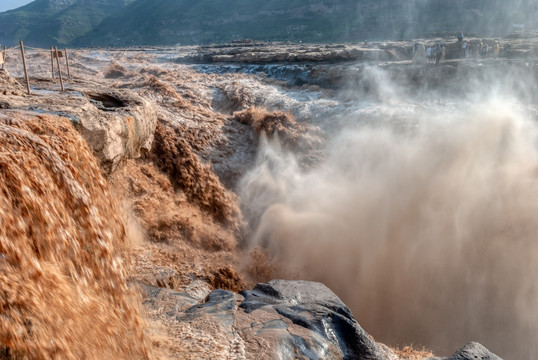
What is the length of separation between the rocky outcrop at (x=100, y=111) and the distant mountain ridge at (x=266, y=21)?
30436mm

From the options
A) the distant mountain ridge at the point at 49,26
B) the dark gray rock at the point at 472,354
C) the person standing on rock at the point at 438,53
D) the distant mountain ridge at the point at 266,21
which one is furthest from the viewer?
the distant mountain ridge at the point at 49,26

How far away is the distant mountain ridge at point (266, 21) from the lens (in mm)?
36906

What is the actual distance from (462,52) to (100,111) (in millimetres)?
13592

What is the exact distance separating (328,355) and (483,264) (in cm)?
429

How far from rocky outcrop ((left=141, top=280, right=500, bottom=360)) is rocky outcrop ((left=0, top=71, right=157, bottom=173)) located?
1.70 metres

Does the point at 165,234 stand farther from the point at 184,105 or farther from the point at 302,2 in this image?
the point at 302,2

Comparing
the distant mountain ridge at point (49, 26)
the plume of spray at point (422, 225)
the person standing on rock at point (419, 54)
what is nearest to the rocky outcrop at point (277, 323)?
the plume of spray at point (422, 225)

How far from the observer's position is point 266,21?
51.1 m

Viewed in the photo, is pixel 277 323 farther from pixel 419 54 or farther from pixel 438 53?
pixel 419 54

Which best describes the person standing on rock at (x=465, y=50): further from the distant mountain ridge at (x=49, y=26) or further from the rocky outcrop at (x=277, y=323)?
the distant mountain ridge at (x=49, y=26)

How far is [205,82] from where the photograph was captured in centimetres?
1198

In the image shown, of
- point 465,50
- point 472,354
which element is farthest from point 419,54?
point 472,354

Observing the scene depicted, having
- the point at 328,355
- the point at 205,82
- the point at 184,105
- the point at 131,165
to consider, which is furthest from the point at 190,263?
the point at 205,82

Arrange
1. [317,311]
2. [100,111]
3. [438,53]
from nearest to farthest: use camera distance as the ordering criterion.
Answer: [317,311], [100,111], [438,53]
